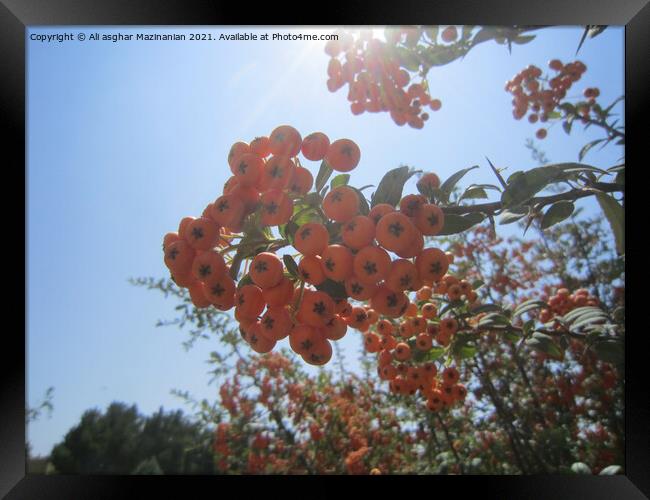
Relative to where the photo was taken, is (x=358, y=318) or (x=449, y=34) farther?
(x=449, y=34)

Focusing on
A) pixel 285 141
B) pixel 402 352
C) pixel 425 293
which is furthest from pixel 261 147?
pixel 402 352

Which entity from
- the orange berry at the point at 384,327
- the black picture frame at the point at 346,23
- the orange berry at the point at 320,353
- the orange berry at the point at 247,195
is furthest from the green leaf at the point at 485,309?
the orange berry at the point at 247,195

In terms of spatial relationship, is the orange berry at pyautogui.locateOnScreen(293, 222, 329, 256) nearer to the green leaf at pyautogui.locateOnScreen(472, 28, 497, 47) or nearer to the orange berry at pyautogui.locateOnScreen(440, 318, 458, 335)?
the orange berry at pyautogui.locateOnScreen(440, 318, 458, 335)

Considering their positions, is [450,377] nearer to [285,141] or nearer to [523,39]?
[285,141]

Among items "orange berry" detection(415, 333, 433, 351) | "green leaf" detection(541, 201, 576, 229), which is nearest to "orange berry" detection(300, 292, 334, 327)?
"green leaf" detection(541, 201, 576, 229)

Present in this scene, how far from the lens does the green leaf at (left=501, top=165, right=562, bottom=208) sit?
4.11 ft

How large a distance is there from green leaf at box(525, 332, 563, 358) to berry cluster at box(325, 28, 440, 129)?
1702 mm

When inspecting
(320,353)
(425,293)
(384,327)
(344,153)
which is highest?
(344,153)

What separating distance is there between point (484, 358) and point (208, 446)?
2.42m

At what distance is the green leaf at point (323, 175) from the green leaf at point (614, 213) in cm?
91

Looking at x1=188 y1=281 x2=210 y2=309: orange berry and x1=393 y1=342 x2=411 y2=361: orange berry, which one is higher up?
x1=188 y1=281 x2=210 y2=309: orange berry

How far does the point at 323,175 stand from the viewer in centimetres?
125

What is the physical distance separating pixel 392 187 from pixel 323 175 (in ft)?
0.67

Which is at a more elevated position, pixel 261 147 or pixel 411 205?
pixel 261 147
